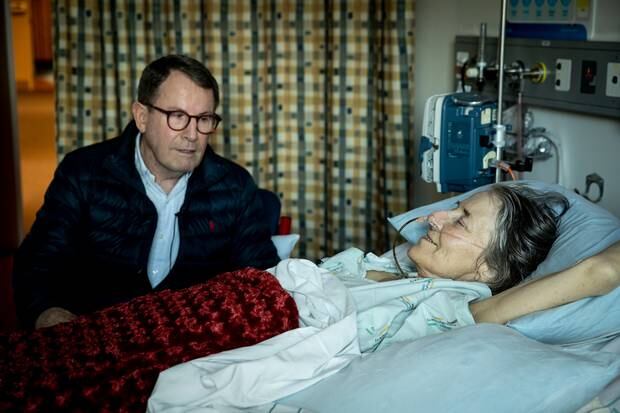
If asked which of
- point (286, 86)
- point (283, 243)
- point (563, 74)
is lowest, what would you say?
point (283, 243)

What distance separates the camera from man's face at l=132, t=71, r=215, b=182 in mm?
2434

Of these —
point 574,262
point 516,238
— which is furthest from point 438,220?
point 574,262

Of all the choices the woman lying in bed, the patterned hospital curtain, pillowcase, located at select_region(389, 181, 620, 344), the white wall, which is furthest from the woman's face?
the patterned hospital curtain

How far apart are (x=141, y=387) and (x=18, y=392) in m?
0.22

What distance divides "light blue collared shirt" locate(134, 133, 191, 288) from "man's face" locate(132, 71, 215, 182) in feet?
0.19

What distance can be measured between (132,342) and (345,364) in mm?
442

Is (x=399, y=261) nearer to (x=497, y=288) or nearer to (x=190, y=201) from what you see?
(x=497, y=288)

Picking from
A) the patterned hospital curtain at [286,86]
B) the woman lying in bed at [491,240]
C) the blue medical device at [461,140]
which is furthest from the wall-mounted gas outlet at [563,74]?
the patterned hospital curtain at [286,86]

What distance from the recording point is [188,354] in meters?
1.63

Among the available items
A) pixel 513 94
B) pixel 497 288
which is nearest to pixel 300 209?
pixel 513 94

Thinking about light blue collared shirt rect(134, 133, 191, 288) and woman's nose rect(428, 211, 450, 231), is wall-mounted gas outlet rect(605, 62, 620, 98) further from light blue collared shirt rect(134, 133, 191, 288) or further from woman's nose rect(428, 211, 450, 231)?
light blue collared shirt rect(134, 133, 191, 288)

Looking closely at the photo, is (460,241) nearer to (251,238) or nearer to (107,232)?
(251,238)

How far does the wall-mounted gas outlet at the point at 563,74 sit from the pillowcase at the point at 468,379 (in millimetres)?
1267

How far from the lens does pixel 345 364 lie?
1666mm
